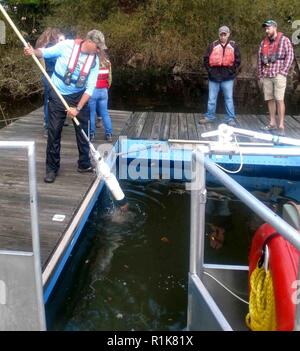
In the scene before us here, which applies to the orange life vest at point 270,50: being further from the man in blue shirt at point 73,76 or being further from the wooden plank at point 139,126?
the man in blue shirt at point 73,76

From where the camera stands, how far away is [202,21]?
16.2m

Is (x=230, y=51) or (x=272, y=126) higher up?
(x=230, y=51)

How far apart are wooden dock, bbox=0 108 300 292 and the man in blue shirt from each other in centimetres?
51

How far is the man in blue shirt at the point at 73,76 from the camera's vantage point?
479 cm

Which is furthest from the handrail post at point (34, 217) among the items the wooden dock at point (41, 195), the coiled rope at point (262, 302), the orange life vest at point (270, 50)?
the orange life vest at point (270, 50)

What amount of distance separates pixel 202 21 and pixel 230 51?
9.57 meters

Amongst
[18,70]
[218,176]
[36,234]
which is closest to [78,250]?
[36,234]

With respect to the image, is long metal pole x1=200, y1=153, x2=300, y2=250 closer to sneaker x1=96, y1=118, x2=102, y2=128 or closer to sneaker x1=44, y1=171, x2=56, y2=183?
sneaker x1=44, y1=171, x2=56, y2=183

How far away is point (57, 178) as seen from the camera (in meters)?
5.43

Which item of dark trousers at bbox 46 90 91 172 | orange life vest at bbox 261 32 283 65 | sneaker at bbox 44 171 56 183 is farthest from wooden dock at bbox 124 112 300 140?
sneaker at bbox 44 171 56 183

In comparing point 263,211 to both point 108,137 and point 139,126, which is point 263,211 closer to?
point 108,137

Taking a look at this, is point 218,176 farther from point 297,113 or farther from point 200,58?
point 200,58

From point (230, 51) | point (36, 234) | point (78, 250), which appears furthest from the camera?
point (230, 51)

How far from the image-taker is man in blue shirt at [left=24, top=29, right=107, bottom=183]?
479 centimetres
